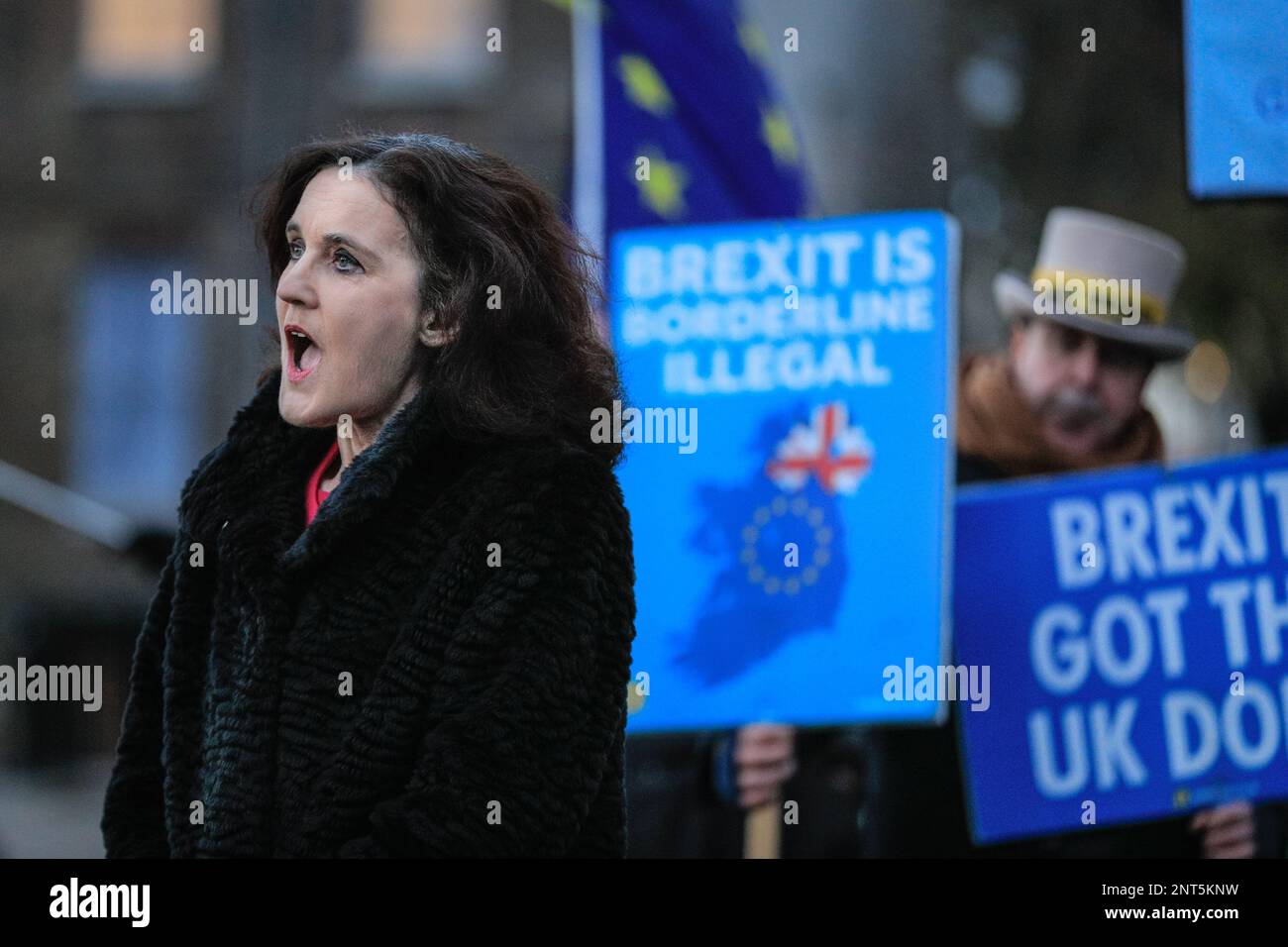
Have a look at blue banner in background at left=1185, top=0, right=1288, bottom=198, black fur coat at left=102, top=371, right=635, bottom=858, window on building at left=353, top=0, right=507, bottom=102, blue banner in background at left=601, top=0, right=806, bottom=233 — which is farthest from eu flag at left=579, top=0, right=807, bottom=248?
black fur coat at left=102, top=371, right=635, bottom=858

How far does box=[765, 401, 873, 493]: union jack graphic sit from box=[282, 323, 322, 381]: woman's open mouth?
4.68 feet

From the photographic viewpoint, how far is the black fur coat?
164 centimetres

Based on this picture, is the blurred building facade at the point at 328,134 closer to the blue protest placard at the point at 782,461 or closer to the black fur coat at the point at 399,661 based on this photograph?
the blue protest placard at the point at 782,461

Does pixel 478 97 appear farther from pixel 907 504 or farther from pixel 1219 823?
pixel 1219 823

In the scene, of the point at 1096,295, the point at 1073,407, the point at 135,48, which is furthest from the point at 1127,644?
the point at 135,48

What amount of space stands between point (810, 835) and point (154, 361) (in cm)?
251

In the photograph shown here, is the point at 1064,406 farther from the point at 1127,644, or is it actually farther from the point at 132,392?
the point at 132,392

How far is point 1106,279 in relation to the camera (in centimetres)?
320

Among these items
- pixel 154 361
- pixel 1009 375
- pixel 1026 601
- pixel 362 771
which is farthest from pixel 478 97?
pixel 362 771

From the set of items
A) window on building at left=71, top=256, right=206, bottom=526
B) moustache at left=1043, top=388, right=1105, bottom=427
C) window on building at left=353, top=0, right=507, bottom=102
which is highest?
window on building at left=353, top=0, right=507, bottom=102

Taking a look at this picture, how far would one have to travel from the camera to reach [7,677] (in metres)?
2.95

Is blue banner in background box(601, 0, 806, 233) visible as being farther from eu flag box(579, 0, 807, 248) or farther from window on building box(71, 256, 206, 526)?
window on building box(71, 256, 206, 526)

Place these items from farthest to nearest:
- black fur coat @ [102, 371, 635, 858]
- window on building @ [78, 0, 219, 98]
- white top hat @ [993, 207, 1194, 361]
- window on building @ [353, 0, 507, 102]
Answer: window on building @ [78, 0, 219, 98]
window on building @ [353, 0, 507, 102]
white top hat @ [993, 207, 1194, 361]
black fur coat @ [102, 371, 635, 858]
